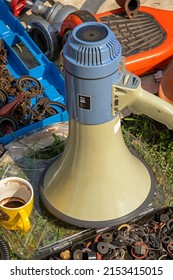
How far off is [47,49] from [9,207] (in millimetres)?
1144

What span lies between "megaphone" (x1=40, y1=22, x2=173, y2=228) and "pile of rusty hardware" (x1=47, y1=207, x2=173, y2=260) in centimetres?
9

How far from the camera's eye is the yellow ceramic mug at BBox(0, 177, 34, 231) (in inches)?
87.8

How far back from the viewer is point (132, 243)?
235 cm

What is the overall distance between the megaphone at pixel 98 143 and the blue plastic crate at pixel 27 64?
1.00 feet

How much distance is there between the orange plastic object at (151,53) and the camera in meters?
2.94

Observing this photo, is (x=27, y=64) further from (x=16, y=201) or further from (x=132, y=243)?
(x=132, y=243)

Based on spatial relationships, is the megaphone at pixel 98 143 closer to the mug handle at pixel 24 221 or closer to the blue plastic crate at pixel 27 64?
the mug handle at pixel 24 221

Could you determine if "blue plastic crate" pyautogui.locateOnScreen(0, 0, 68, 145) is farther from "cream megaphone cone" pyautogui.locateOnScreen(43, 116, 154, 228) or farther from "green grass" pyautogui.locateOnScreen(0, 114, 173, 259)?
"cream megaphone cone" pyautogui.locateOnScreen(43, 116, 154, 228)

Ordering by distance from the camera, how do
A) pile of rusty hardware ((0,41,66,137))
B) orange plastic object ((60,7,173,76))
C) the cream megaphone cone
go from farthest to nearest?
orange plastic object ((60,7,173,76)) < pile of rusty hardware ((0,41,66,137)) < the cream megaphone cone

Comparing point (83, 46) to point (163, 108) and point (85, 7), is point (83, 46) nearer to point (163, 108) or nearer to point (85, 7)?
point (163, 108)

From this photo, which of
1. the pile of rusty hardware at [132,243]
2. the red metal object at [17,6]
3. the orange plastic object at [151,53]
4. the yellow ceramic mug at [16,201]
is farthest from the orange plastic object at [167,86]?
the red metal object at [17,6]

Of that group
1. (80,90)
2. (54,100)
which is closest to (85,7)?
(54,100)

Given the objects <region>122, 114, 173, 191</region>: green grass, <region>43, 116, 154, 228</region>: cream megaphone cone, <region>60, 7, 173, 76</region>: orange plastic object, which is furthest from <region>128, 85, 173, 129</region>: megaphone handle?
<region>60, 7, 173, 76</region>: orange plastic object

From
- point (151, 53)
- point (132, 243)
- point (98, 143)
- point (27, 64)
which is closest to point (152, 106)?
point (98, 143)
